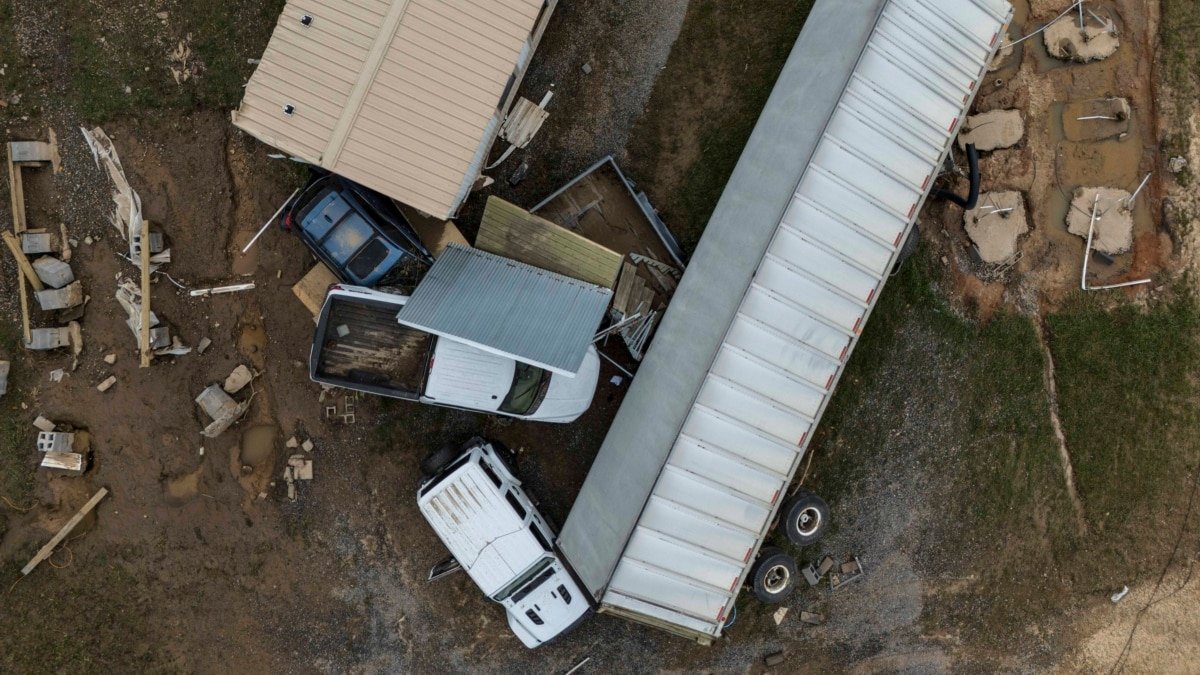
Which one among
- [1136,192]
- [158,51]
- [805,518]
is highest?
[1136,192]

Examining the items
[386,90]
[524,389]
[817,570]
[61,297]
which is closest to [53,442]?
[61,297]

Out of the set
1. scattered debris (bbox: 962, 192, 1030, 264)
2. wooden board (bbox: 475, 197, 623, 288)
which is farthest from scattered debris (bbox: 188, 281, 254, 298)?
scattered debris (bbox: 962, 192, 1030, 264)

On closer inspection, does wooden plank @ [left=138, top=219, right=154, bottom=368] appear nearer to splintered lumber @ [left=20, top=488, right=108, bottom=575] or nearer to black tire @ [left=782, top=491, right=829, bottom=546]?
splintered lumber @ [left=20, top=488, right=108, bottom=575]

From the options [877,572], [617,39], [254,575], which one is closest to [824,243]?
[617,39]

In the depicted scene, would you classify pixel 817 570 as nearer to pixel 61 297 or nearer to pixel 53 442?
pixel 53 442

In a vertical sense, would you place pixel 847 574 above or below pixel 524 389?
below

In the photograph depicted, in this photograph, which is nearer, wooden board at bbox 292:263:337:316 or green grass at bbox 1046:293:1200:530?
wooden board at bbox 292:263:337:316
